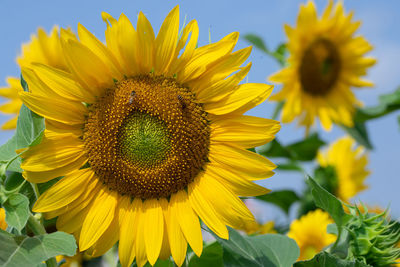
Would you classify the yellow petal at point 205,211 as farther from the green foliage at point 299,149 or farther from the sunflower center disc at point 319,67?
the sunflower center disc at point 319,67

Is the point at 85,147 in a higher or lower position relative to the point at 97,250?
higher

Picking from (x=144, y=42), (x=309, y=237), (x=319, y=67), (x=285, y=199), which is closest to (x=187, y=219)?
(x=144, y=42)

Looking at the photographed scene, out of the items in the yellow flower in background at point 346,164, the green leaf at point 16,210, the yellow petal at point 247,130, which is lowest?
the yellow flower in background at point 346,164

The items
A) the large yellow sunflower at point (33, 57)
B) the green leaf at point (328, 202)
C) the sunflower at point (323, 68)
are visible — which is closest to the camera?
the green leaf at point (328, 202)

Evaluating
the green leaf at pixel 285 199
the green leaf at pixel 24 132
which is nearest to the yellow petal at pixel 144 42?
the green leaf at pixel 24 132

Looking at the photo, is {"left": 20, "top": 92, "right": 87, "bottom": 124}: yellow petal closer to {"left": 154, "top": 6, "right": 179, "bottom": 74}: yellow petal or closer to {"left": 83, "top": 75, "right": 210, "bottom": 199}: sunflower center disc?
{"left": 83, "top": 75, "right": 210, "bottom": 199}: sunflower center disc

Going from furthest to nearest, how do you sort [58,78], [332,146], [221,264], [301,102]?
[332,146] < [301,102] < [221,264] < [58,78]

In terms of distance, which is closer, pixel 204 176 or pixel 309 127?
pixel 204 176

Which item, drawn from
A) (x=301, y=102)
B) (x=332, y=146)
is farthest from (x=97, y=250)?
(x=332, y=146)

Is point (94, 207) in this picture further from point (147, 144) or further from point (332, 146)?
point (332, 146)
